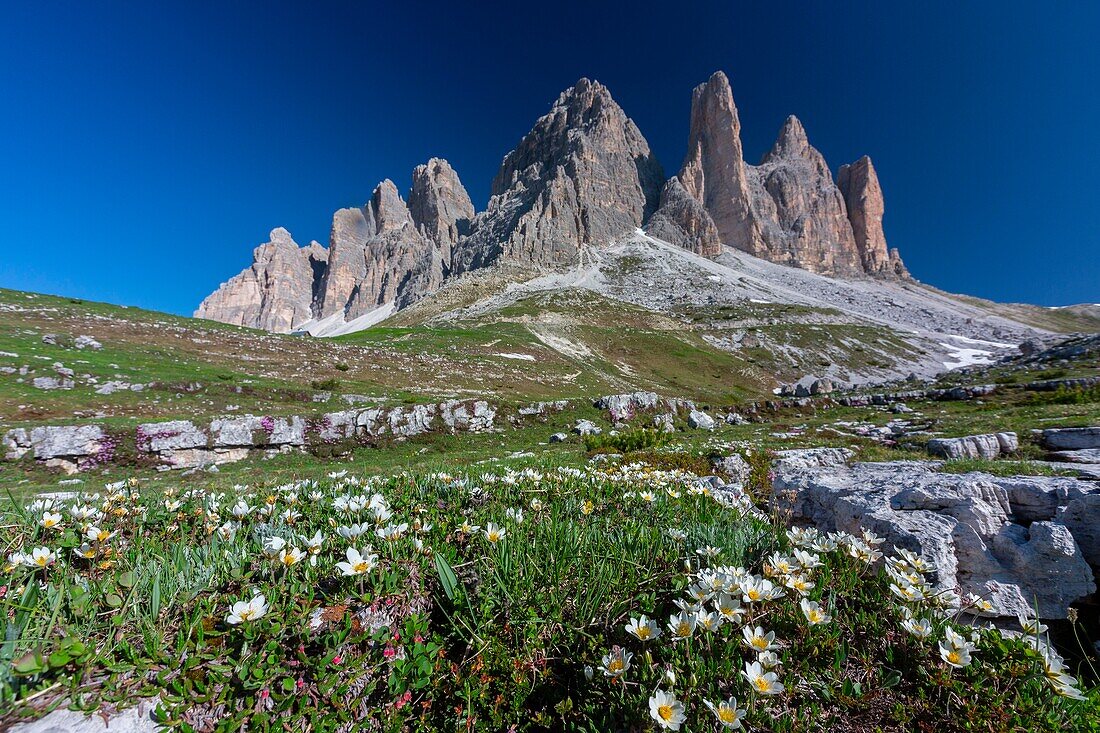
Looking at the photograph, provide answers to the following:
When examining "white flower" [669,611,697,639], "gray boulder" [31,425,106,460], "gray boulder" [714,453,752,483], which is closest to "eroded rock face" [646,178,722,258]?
"gray boulder" [714,453,752,483]

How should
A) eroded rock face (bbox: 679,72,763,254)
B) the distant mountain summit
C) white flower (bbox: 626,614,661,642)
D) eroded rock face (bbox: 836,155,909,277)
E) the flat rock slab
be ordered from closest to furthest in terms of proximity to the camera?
white flower (bbox: 626,614,661,642)
the flat rock slab
the distant mountain summit
eroded rock face (bbox: 679,72,763,254)
eroded rock face (bbox: 836,155,909,277)

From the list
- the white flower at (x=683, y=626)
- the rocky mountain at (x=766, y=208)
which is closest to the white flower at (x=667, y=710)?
the white flower at (x=683, y=626)

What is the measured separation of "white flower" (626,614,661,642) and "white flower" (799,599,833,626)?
81 centimetres

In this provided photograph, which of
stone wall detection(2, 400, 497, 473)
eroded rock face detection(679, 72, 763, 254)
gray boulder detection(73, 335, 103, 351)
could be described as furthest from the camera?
eroded rock face detection(679, 72, 763, 254)

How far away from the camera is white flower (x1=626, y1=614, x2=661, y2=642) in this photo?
6.77 feet

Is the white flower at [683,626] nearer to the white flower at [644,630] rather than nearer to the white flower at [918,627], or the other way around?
the white flower at [644,630]

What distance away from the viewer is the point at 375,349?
134ft

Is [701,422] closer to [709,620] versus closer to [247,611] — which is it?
[709,620]

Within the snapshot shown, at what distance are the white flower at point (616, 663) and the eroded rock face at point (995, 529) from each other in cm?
351

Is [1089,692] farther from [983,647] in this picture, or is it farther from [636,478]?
[636,478]

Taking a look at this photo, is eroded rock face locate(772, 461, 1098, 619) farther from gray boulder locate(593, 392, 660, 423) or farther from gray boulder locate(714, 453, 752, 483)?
gray boulder locate(593, 392, 660, 423)

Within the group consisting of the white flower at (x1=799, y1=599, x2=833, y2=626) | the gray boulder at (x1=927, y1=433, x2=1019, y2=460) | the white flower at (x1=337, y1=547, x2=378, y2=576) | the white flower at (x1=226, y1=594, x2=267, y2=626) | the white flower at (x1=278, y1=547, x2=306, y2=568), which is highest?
the white flower at (x1=278, y1=547, x2=306, y2=568)

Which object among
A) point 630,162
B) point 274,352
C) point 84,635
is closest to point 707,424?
point 84,635

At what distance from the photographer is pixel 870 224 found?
192625mm
